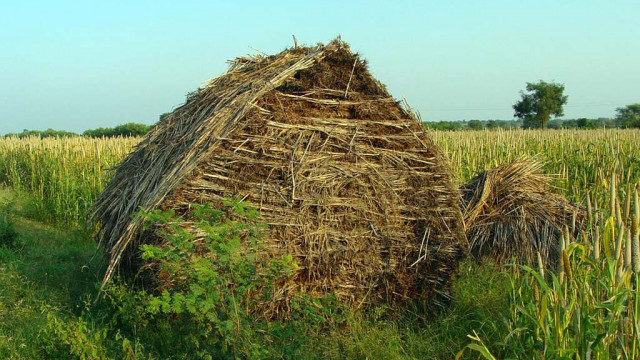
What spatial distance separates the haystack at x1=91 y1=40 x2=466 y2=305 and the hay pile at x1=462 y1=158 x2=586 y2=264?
3.56ft

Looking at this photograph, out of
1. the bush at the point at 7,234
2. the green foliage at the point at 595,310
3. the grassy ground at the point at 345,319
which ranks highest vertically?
the green foliage at the point at 595,310

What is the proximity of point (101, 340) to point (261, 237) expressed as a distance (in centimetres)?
163

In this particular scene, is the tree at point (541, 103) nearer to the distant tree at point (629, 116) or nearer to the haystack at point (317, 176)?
the distant tree at point (629, 116)

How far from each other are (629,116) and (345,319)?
61822 mm

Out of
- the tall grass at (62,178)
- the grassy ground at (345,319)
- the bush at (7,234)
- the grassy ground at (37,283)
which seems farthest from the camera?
the tall grass at (62,178)

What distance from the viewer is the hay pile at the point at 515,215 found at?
699cm

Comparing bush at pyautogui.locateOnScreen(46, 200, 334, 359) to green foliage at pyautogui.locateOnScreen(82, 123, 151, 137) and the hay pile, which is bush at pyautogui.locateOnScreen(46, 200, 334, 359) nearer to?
the hay pile

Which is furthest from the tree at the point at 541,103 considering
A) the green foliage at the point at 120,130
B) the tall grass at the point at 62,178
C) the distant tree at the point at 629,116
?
the tall grass at the point at 62,178

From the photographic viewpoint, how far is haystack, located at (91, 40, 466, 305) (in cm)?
550

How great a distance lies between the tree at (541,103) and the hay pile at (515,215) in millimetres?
58059

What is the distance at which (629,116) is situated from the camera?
2323 inches

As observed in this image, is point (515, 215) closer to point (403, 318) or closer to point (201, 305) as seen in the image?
point (403, 318)

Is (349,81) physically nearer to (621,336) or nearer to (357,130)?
(357,130)

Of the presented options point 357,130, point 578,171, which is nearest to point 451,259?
point 357,130
